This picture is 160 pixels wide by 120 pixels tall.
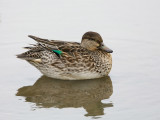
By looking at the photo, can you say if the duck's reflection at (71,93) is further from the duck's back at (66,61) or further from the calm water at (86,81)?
the duck's back at (66,61)

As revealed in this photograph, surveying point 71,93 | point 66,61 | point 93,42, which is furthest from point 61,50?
point 71,93

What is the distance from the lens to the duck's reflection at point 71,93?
6.78 m

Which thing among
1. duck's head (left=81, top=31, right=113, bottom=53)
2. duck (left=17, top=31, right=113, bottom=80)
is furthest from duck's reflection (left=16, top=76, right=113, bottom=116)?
duck's head (left=81, top=31, right=113, bottom=53)

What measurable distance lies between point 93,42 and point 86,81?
0.78 m

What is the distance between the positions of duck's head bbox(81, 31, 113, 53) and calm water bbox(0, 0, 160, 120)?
53 cm

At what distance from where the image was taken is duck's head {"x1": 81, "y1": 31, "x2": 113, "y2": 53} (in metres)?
8.20

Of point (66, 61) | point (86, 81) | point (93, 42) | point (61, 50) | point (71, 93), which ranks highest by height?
point (93, 42)

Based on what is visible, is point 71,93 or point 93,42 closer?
point 71,93

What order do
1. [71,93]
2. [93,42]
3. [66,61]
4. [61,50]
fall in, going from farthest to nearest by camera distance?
[93,42] → [61,50] → [66,61] → [71,93]

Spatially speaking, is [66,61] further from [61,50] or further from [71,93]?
[71,93]

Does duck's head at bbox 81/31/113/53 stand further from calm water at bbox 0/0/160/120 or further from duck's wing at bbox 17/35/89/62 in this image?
calm water at bbox 0/0/160/120

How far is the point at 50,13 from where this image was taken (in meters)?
11.1

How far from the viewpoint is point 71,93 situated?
737 cm

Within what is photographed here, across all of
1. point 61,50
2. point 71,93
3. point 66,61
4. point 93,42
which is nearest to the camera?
point 71,93
